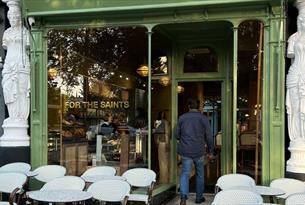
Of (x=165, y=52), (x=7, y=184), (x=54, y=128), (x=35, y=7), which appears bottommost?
(x=7, y=184)

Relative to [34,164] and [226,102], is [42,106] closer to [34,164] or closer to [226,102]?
[34,164]

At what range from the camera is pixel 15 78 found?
281 inches

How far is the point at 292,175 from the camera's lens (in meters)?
6.04

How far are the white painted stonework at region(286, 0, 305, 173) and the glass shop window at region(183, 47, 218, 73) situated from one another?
6.73 ft

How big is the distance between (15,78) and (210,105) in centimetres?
351

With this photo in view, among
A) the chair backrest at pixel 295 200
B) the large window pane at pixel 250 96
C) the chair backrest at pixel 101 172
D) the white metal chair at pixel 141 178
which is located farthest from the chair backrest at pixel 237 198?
the chair backrest at pixel 101 172

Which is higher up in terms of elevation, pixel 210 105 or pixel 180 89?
pixel 180 89

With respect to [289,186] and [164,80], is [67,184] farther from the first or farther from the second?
[164,80]

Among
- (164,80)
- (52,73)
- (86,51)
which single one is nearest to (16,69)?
(52,73)

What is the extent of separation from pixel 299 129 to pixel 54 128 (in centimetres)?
398

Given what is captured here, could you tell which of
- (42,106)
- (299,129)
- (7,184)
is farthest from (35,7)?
(299,129)

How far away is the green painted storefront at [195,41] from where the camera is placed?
6223 mm

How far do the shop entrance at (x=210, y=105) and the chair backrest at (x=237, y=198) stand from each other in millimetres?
3634

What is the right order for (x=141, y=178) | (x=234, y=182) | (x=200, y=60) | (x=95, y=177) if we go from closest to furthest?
(x=234, y=182) < (x=95, y=177) < (x=141, y=178) < (x=200, y=60)
